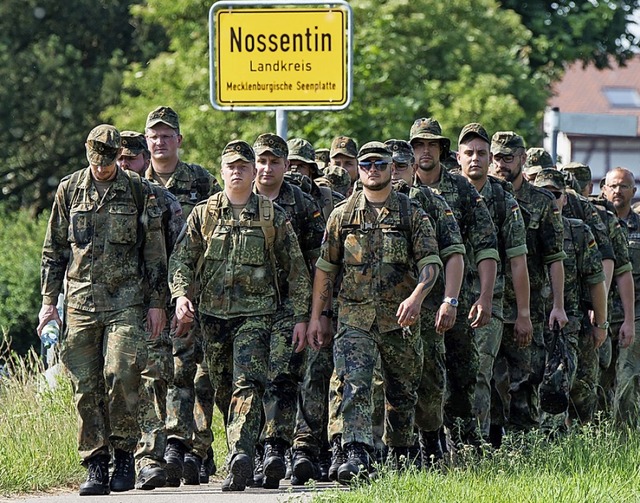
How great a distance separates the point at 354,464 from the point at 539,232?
9.45ft

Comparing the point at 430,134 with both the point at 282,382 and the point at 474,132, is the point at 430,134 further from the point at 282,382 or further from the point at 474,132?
the point at 282,382

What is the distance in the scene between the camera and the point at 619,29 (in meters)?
35.8

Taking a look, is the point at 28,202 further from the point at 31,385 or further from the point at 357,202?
the point at 357,202

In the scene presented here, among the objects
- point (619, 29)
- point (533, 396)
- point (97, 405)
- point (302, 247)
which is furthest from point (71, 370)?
point (619, 29)

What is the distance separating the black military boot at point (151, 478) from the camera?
9797mm

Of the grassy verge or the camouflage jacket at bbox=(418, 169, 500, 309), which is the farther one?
the camouflage jacket at bbox=(418, 169, 500, 309)

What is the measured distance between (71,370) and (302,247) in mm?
1811

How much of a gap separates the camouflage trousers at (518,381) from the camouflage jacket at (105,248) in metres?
2.72

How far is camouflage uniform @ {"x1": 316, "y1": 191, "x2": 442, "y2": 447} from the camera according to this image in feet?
31.6

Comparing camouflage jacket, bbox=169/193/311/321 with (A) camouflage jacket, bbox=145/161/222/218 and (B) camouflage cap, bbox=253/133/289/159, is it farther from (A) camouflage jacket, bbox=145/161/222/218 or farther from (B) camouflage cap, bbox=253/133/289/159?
(A) camouflage jacket, bbox=145/161/222/218

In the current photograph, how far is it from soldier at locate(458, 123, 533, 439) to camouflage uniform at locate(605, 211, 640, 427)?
10.4 feet

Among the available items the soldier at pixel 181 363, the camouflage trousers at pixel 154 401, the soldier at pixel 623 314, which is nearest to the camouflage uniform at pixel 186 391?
the soldier at pixel 181 363

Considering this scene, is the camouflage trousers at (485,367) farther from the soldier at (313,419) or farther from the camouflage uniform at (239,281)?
the camouflage uniform at (239,281)

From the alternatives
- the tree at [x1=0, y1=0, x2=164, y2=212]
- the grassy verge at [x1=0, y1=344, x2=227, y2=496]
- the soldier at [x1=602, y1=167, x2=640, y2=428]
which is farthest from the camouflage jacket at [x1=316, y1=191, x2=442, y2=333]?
the tree at [x1=0, y1=0, x2=164, y2=212]
